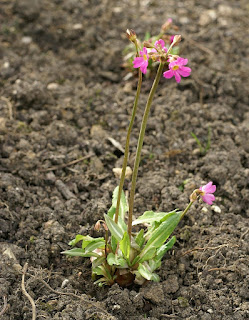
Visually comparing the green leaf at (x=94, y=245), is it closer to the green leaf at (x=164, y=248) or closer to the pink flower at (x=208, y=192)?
the green leaf at (x=164, y=248)

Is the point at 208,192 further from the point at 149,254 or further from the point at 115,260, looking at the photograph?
the point at 115,260

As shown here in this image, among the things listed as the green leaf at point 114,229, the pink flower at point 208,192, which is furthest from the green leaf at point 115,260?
the pink flower at point 208,192

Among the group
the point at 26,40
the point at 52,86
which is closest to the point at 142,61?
the point at 52,86

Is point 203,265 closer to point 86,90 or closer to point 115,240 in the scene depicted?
point 115,240

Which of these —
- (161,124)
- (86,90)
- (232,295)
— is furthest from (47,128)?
(232,295)

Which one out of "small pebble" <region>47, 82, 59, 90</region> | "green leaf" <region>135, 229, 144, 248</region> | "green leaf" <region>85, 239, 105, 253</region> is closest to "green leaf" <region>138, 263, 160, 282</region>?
"green leaf" <region>135, 229, 144, 248</region>

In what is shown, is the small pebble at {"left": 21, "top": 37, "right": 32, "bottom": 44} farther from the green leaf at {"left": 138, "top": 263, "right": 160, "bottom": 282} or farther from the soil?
the green leaf at {"left": 138, "top": 263, "right": 160, "bottom": 282}
